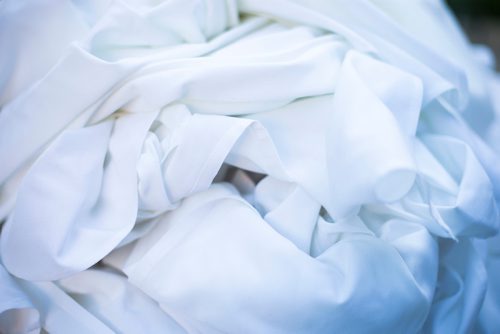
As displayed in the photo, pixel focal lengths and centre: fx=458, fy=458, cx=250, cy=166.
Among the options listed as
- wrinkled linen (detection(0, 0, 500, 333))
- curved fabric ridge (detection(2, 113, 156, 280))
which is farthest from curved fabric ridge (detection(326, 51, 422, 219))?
curved fabric ridge (detection(2, 113, 156, 280))

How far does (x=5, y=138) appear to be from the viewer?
380 millimetres

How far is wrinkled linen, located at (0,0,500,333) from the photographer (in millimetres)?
334

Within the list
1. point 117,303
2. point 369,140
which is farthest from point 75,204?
point 369,140

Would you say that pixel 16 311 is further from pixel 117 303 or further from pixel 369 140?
pixel 369 140

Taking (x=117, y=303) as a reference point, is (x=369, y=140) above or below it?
above

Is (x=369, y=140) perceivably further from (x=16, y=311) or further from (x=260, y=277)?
(x=16, y=311)

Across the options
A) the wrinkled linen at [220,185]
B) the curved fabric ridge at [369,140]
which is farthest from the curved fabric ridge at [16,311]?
the curved fabric ridge at [369,140]

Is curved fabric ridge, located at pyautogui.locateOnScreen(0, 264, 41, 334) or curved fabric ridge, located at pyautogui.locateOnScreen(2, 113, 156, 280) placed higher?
curved fabric ridge, located at pyautogui.locateOnScreen(2, 113, 156, 280)

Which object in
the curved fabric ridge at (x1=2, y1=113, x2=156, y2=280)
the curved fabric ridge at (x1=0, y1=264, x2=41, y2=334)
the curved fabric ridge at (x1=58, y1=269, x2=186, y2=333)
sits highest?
the curved fabric ridge at (x1=2, y1=113, x2=156, y2=280)

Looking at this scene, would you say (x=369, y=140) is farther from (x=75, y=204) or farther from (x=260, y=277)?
(x=75, y=204)

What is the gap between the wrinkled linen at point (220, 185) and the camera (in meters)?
0.33

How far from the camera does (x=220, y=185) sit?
1.29 feet

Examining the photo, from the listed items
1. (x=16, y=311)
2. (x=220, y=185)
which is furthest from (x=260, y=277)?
(x=16, y=311)

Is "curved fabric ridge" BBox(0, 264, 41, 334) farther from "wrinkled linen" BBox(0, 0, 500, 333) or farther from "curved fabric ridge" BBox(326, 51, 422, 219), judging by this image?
"curved fabric ridge" BBox(326, 51, 422, 219)
